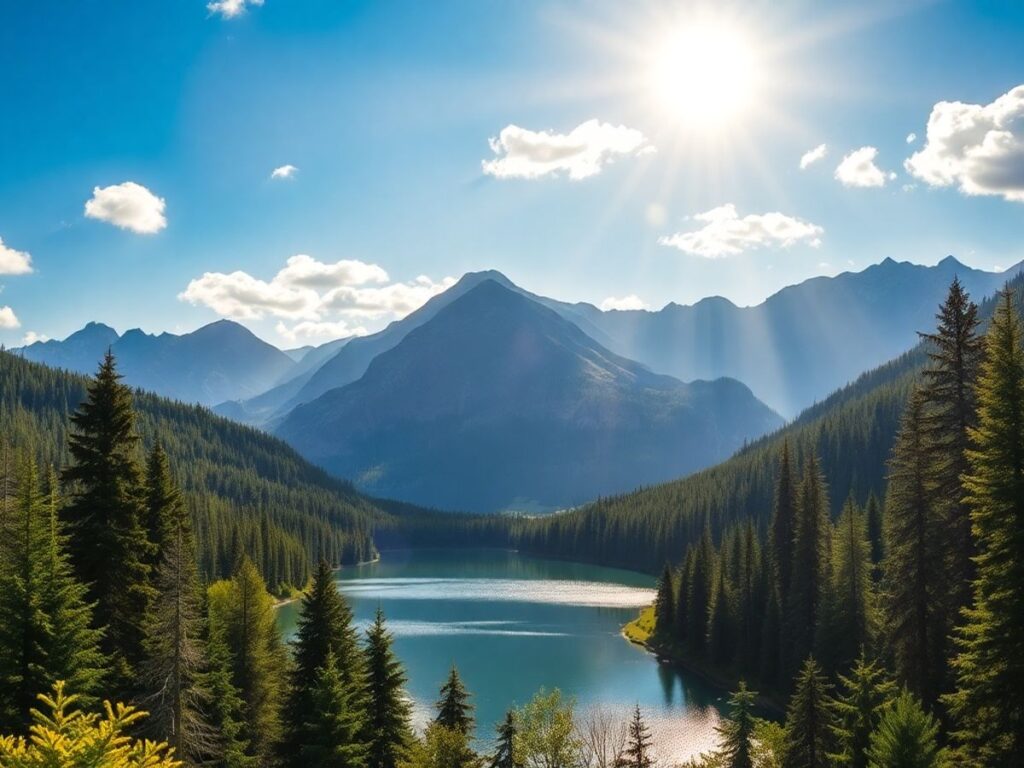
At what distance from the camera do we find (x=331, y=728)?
119 feet

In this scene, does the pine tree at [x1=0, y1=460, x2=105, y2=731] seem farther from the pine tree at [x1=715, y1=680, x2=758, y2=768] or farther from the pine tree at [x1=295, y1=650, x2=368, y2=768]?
the pine tree at [x1=715, y1=680, x2=758, y2=768]

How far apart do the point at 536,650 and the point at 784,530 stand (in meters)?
41.2

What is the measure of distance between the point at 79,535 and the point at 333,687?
506 inches

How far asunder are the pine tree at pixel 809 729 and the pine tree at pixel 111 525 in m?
29.4

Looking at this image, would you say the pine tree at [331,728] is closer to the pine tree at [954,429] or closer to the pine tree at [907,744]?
the pine tree at [907,744]

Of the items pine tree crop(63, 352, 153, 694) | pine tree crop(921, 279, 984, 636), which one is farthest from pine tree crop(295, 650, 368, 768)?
pine tree crop(921, 279, 984, 636)

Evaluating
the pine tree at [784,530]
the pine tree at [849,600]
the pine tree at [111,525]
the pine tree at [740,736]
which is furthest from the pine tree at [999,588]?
the pine tree at [784,530]

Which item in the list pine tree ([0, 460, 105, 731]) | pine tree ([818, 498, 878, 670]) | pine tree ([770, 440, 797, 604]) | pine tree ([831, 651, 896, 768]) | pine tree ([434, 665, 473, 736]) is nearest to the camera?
pine tree ([0, 460, 105, 731])

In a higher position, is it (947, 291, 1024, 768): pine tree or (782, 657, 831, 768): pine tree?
(947, 291, 1024, 768): pine tree

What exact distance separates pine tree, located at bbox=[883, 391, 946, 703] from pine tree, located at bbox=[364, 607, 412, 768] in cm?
2397

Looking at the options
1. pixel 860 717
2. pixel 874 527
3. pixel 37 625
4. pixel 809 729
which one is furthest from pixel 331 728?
pixel 874 527

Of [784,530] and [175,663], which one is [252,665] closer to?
[175,663]

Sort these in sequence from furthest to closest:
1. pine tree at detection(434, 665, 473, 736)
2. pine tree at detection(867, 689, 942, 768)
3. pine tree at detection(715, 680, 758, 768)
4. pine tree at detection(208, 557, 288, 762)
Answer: pine tree at detection(208, 557, 288, 762), pine tree at detection(715, 680, 758, 768), pine tree at detection(434, 665, 473, 736), pine tree at detection(867, 689, 942, 768)

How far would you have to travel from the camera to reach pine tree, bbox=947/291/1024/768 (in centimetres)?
2512
